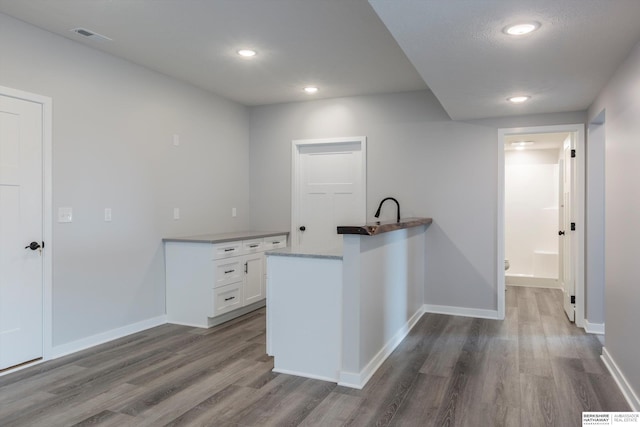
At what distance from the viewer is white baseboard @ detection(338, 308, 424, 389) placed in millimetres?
2805

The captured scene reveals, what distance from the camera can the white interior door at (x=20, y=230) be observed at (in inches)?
120

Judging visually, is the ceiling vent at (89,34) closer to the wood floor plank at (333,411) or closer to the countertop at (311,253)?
the countertop at (311,253)

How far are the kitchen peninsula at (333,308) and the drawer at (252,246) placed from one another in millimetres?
1669

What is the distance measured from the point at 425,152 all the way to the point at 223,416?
3.51 metres

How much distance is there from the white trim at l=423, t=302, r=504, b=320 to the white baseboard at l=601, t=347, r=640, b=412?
1356mm

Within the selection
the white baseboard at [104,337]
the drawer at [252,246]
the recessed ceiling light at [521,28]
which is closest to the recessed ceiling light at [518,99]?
the recessed ceiling light at [521,28]

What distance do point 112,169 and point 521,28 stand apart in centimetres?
334

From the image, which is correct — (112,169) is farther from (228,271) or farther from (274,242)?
(274,242)

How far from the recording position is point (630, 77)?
2621 millimetres

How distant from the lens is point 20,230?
3152 millimetres

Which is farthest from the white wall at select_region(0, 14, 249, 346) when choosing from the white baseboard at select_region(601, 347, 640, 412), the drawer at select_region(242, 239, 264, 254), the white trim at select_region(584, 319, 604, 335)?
the white trim at select_region(584, 319, 604, 335)

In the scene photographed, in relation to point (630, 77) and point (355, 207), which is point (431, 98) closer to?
point (355, 207)

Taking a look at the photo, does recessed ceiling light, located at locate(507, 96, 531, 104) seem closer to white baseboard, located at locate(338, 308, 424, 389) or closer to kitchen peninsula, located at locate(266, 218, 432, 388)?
kitchen peninsula, located at locate(266, 218, 432, 388)

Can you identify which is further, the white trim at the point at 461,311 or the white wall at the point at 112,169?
the white trim at the point at 461,311
